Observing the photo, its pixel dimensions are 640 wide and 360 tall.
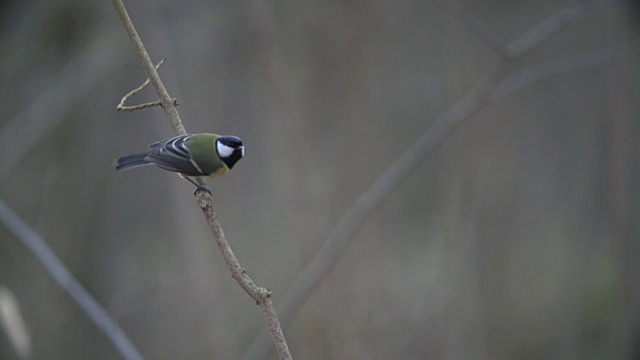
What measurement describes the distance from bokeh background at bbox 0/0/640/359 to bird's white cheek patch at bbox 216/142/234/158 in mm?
1485

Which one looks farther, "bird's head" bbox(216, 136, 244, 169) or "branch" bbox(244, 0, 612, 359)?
"branch" bbox(244, 0, 612, 359)

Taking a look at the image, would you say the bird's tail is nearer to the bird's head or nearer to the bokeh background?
the bird's head

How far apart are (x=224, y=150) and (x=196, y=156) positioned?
67 mm

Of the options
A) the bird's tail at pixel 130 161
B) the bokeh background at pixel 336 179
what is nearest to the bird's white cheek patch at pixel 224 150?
the bird's tail at pixel 130 161

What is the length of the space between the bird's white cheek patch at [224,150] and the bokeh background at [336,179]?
1485 mm

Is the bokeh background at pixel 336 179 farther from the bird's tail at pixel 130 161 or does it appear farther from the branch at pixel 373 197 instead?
the bird's tail at pixel 130 161

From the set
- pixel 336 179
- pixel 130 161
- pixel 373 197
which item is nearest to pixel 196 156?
pixel 130 161

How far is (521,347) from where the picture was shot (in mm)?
3240

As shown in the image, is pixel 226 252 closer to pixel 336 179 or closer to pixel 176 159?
pixel 176 159

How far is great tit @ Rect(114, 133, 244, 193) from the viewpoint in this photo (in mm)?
1487

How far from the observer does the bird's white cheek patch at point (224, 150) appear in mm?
1527

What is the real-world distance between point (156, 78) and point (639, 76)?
263 cm

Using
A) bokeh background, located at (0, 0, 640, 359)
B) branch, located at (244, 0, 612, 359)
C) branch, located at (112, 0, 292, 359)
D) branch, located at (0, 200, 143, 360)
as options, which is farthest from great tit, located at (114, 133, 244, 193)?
bokeh background, located at (0, 0, 640, 359)

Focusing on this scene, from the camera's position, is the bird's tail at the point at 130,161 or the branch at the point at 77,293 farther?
the branch at the point at 77,293
